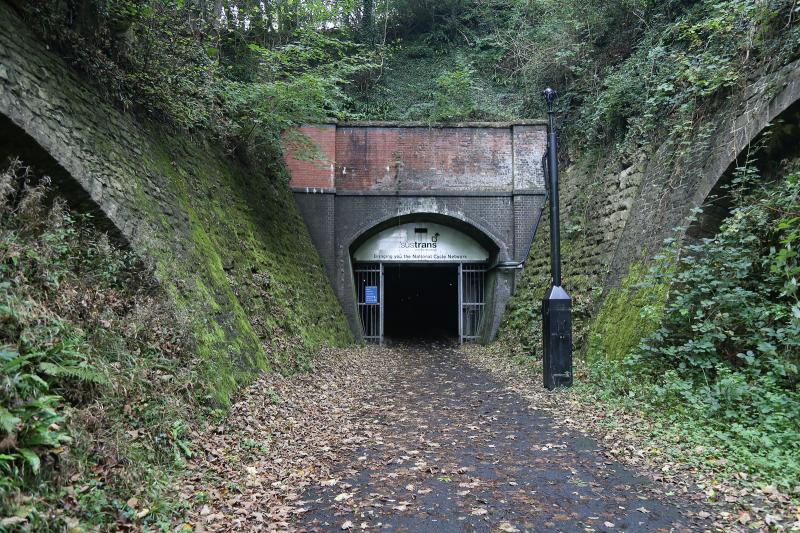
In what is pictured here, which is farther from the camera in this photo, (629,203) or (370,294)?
(370,294)

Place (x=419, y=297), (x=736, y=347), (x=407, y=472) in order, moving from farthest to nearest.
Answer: (x=419, y=297)
(x=736, y=347)
(x=407, y=472)

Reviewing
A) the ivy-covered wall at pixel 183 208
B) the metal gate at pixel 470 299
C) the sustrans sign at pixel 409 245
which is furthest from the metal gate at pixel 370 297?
the ivy-covered wall at pixel 183 208

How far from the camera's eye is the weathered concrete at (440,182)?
48.3 ft

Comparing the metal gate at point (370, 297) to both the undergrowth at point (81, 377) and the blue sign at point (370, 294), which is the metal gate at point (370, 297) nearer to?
the blue sign at point (370, 294)

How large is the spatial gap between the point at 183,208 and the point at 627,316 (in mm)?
7066

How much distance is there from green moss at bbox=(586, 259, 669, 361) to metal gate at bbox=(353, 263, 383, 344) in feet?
27.1

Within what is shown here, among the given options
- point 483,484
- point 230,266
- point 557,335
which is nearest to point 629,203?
point 557,335

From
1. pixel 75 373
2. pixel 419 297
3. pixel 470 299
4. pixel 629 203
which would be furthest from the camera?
pixel 419 297

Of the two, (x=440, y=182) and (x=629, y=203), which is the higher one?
(x=440, y=182)

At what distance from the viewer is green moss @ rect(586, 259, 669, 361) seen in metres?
6.82

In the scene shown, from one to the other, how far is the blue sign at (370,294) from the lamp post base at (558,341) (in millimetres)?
8939

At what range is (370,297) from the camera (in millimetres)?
15852

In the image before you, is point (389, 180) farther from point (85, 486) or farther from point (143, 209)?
point (85, 486)

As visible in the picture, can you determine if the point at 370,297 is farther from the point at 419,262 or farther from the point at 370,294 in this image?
the point at 419,262
